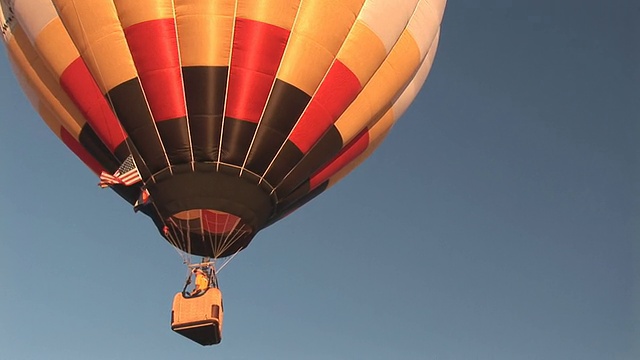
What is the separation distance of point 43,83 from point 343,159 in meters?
3.75

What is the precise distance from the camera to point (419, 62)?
13.0 metres

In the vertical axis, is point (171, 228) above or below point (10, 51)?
below

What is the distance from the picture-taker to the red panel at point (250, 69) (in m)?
11.4

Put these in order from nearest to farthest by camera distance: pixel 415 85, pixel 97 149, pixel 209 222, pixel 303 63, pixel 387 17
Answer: pixel 303 63 < pixel 209 222 < pixel 387 17 < pixel 97 149 < pixel 415 85

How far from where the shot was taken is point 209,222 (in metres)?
11.7

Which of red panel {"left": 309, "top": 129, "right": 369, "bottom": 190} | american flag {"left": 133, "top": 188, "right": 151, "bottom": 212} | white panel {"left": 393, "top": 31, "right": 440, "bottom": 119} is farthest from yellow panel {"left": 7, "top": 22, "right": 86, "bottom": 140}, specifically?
white panel {"left": 393, "top": 31, "right": 440, "bottom": 119}

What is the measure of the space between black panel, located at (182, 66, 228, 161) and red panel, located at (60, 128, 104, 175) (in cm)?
202

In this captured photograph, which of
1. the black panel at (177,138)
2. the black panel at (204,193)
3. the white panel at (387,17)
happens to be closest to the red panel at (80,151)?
the black panel at (204,193)

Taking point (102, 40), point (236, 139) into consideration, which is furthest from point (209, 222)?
point (102, 40)

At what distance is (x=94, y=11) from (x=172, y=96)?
129 centimetres

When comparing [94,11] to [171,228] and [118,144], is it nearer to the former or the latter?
[118,144]

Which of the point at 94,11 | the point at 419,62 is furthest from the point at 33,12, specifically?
the point at 419,62

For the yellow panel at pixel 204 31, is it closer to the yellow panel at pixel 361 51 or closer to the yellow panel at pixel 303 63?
the yellow panel at pixel 303 63

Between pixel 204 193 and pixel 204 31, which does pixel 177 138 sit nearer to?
pixel 204 193
